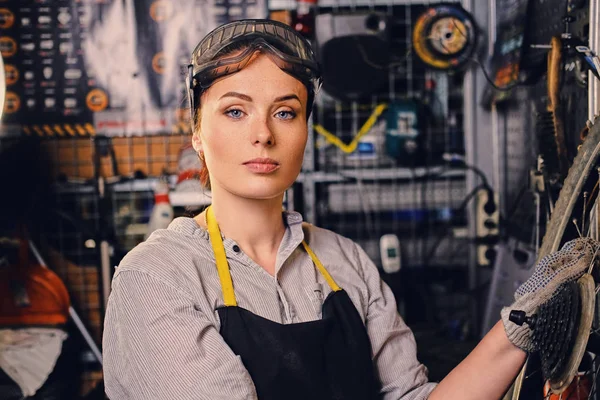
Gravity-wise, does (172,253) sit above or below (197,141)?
below

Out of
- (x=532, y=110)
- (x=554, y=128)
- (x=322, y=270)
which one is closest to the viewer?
(x=322, y=270)

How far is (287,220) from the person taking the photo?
5.87ft

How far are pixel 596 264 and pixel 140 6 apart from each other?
2.81 meters

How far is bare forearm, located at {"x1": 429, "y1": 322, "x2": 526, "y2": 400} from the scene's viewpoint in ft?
4.55

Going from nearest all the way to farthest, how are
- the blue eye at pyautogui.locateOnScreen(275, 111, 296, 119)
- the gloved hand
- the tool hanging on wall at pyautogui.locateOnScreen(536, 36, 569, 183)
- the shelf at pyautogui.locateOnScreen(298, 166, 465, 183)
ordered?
the gloved hand < the blue eye at pyautogui.locateOnScreen(275, 111, 296, 119) < the tool hanging on wall at pyautogui.locateOnScreen(536, 36, 569, 183) < the shelf at pyautogui.locateOnScreen(298, 166, 465, 183)

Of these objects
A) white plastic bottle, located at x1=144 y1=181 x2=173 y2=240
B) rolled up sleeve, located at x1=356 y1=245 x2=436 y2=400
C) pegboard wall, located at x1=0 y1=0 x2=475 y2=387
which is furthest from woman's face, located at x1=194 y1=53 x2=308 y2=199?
pegboard wall, located at x1=0 y1=0 x2=475 y2=387

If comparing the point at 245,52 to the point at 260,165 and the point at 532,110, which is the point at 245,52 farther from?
the point at 532,110

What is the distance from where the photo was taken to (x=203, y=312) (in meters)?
1.45

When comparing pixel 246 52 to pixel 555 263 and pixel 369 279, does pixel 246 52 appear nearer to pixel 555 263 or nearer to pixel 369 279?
pixel 369 279

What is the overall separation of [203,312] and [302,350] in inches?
9.2

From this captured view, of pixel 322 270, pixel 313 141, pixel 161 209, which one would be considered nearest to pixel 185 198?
pixel 161 209

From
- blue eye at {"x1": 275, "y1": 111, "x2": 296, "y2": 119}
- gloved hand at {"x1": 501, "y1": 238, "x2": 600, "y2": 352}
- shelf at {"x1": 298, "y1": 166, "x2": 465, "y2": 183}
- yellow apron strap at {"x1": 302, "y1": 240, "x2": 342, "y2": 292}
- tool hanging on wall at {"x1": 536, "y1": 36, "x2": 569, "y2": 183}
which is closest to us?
gloved hand at {"x1": 501, "y1": 238, "x2": 600, "y2": 352}

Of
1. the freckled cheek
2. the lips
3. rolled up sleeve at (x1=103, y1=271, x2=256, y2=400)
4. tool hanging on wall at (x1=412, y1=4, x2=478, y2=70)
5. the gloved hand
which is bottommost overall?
rolled up sleeve at (x1=103, y1=271, x2=256, y2=400)

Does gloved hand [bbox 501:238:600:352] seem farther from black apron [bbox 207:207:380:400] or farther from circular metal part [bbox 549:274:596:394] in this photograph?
black apron [bbox 207:207:380:400]
